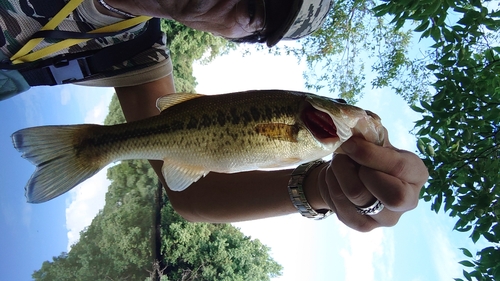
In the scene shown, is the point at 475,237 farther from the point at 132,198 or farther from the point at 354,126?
the point at 132,198

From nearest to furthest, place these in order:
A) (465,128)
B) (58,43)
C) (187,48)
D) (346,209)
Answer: (346,209) → (58,43) → (465,128) → (187,48)

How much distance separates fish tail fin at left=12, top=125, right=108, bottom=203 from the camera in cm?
171

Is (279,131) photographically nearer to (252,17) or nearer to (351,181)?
(351,181)

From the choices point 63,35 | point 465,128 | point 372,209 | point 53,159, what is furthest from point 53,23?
point 465,128

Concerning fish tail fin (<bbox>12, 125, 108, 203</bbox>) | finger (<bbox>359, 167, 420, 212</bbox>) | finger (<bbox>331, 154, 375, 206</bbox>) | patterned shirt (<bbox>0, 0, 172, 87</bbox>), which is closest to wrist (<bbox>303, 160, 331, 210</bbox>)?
finger (<bbox>331, 154, 375, 206</bbox>)

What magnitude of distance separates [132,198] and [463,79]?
1468cm

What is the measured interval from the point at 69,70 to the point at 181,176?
129 centimetres

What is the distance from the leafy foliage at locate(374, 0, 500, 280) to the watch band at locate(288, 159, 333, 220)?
2.43 meters

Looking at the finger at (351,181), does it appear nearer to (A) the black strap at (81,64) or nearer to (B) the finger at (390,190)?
(B) the finger at (390,190)

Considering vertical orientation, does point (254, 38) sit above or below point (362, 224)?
above

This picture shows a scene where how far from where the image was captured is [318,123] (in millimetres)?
1622

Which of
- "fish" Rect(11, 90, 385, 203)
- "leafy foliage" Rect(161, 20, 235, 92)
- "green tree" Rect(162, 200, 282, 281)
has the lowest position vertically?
"fish" Rect(11, 90, 385, 203)

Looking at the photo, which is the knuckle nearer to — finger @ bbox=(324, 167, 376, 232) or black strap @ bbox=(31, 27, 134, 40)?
finger @ bbox=(324, 167, 376, 232)

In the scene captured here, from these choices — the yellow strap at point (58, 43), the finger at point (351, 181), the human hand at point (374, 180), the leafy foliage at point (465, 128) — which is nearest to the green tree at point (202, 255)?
the leafy foliage at point (465, 128)
